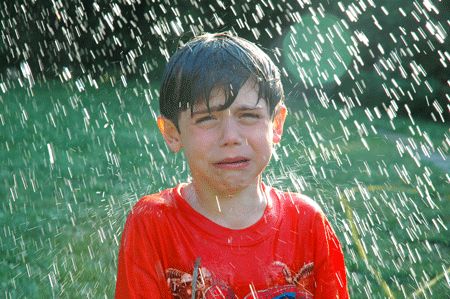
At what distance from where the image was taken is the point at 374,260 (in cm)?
402

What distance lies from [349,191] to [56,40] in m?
10.4

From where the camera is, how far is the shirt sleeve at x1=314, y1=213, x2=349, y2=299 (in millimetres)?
2344

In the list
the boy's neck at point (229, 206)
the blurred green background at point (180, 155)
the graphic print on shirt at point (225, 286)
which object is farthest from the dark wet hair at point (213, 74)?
the blurred green background at point (180, 155)

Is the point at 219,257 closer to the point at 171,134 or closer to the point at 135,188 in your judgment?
the point at 171,134

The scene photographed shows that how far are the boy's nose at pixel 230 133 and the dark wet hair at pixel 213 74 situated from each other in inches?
2.1

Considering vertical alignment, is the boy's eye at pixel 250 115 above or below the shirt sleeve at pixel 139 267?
above

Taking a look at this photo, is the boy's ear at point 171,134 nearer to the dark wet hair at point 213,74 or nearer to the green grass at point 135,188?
the dark wet hair at point 213,74

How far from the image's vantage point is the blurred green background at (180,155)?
13.1ft

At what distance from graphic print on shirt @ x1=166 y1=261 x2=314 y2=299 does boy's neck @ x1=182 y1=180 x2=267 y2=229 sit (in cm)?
18

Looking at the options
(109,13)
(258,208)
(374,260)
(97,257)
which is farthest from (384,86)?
(258,208)

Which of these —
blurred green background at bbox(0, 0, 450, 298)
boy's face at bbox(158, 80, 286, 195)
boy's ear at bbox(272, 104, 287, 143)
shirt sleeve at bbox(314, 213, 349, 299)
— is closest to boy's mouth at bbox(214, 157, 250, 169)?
boy's face at bbox(158, 80, 286, 195)

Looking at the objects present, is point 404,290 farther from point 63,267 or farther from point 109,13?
point 109,13

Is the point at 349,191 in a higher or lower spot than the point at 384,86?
lower

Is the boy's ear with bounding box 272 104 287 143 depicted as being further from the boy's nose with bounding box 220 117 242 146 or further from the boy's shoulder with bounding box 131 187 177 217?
the boy's shoulder with bounding box 131 187 177 217
